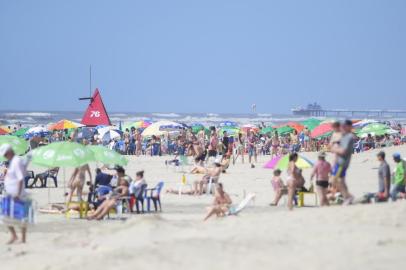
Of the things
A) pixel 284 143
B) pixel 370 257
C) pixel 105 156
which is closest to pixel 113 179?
pixel 105 156

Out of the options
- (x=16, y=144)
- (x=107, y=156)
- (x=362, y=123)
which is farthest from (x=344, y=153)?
(x=362, y=123)

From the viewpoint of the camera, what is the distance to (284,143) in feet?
110

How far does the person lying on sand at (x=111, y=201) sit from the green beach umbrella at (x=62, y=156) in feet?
2.39

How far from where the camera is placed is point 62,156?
47.9 ft

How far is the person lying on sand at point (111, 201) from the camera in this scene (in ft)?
46.8

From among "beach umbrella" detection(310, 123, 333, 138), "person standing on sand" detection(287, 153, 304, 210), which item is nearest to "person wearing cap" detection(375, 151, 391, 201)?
"person standing on sand" detection(287, 153, 304, 210)

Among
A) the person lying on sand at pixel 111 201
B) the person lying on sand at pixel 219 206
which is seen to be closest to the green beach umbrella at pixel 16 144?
the person lying on sand at pixel 111 201

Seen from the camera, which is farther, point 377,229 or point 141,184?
point 141,184

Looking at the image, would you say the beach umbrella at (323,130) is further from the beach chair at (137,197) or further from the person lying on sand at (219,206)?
the person lying on sand at (219,206)

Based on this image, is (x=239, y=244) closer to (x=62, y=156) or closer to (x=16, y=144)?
(x=62, y=156)

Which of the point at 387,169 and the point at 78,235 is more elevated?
the point at 387,169

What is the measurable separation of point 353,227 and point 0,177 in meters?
12.1

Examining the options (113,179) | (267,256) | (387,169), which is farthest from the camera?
(113,179)

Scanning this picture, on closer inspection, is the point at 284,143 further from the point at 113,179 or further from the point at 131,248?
the point at 131,248
